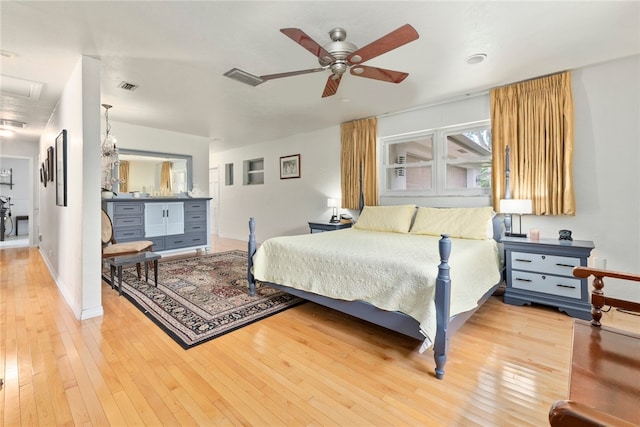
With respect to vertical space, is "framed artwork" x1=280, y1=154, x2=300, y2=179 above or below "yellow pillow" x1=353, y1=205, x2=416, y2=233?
above

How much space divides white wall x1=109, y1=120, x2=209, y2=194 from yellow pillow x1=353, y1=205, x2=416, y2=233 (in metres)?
3.88

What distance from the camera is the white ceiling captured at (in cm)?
205

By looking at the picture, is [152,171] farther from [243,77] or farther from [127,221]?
[243,77]

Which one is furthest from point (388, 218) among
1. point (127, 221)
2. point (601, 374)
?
point (127, 221)

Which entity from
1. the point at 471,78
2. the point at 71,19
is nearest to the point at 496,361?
the point at 471,78

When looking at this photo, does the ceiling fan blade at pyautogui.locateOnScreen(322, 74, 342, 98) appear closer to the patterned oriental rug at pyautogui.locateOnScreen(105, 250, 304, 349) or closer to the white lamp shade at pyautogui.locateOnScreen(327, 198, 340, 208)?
the patterned oriental rug at pyautogui.locateOnScreen(105, 250, 304, 349)

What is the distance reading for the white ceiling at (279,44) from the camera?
2.05 meters

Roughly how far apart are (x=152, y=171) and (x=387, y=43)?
5216 millimetres

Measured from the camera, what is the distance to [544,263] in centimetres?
287

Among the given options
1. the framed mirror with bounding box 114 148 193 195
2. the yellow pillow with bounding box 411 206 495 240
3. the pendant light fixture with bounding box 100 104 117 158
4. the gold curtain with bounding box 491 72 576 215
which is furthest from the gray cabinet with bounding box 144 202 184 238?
the gold curtain with bounding box 491 72 576 215

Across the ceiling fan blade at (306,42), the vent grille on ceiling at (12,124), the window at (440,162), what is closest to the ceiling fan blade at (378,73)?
the ceiling fan blade at (306,42)

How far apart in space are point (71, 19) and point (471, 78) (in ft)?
12.5

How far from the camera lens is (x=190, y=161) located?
5.99 metres

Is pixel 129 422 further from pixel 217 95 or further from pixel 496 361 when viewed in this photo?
pixel 217 95
